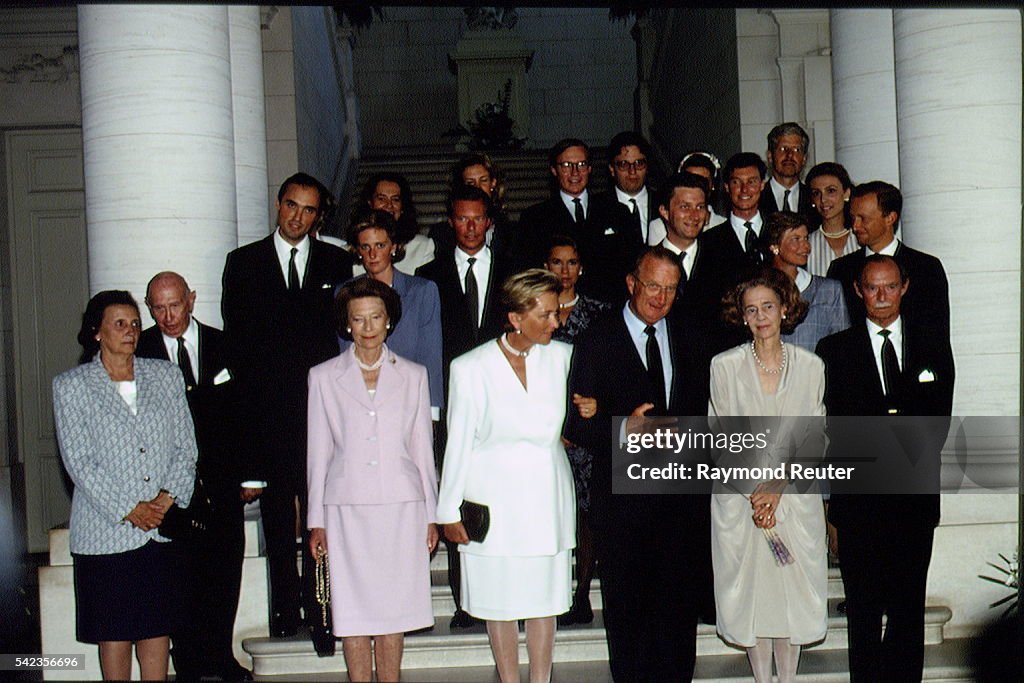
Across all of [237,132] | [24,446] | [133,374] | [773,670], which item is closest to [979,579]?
[773,670]

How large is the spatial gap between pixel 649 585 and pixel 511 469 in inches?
24.7

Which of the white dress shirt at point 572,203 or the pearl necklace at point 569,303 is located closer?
the pearl necklace at point 569,303

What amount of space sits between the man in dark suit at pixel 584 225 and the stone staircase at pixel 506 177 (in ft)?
12.3

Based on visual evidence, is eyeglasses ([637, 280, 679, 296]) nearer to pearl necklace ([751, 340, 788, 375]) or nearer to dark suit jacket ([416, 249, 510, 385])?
pearl necklace ([751, 340, 788, 375])

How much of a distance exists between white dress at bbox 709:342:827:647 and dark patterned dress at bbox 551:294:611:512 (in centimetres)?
56

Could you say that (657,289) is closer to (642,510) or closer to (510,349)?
(510,349)

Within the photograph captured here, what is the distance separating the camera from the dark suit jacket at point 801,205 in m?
→ 5.16

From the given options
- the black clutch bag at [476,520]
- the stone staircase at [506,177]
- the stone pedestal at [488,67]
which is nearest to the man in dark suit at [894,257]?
the black clutch bag at [476,520]

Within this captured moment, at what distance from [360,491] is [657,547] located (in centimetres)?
102

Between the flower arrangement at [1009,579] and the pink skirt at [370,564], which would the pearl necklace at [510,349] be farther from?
the flower arrangement at [1009,579]

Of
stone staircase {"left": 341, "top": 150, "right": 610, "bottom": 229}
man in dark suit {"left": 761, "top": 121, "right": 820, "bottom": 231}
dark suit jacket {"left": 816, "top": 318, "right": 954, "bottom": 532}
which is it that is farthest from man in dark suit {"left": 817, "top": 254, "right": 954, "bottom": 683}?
stone staircase {"left": 341, "top": 150, "right": 610, "bottom": 229}

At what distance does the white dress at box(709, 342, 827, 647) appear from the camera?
13.4 ft

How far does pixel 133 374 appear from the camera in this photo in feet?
13.6

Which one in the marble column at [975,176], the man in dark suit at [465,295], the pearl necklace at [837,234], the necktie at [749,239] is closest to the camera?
the man in dark suit at [465,295]
